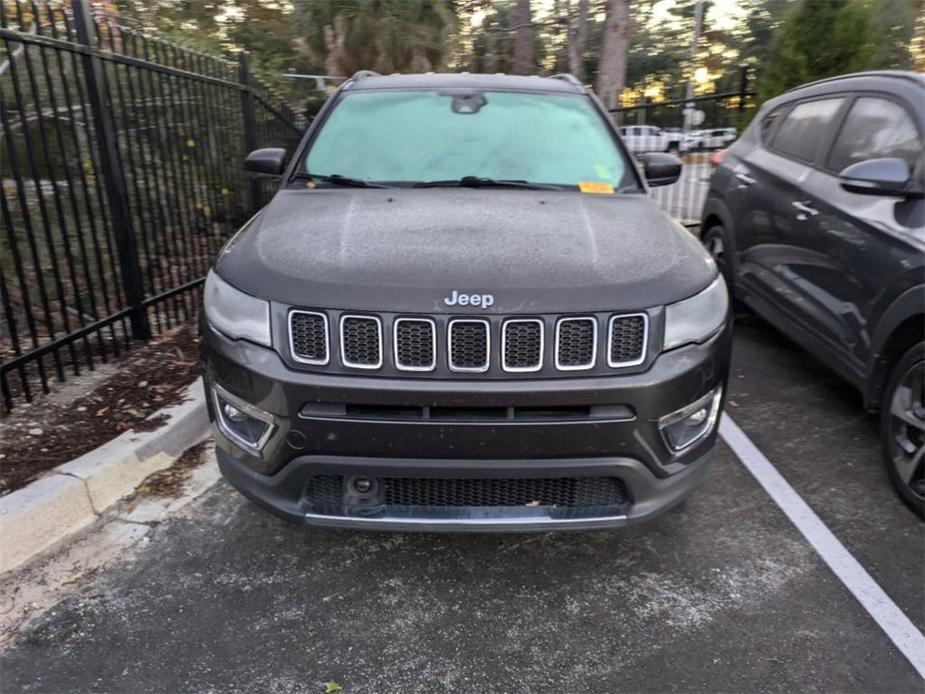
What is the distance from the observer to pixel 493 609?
2584mm

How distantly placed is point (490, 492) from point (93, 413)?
2370mm

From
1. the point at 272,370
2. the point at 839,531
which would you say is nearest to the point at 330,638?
the point at 272,370

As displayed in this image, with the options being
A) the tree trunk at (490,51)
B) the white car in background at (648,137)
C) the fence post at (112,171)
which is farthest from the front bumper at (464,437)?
the tree trunk at (490,51)

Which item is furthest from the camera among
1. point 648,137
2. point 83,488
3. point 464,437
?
point 648,137

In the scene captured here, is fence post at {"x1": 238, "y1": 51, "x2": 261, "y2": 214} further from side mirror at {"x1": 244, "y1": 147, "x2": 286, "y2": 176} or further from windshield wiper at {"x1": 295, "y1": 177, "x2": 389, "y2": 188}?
windshield wiper at {"x1": 295, "y1": 177, "x2": 389, "y2": 188}

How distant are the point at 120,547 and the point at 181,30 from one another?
27.0 feet

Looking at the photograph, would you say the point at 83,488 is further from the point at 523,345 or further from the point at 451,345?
the point at 523,345

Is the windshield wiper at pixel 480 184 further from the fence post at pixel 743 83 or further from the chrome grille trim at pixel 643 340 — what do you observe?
the fence post at pixel 743 83

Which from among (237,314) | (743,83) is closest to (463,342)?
(237,314)

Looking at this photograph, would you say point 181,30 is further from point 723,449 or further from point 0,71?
point 723,449

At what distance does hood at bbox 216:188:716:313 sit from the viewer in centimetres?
234

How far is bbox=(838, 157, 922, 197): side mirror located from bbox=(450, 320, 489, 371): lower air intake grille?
2066 mm

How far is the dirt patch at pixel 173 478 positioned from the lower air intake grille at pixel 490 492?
1.22 meters

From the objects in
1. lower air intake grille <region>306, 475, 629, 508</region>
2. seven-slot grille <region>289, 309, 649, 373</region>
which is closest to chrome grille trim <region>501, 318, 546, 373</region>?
seven-slot grille <region>289, 309, 649, 373</region>
